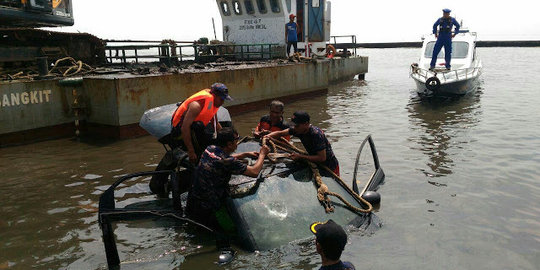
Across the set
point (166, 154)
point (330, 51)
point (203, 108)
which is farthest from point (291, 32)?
point (203, 108)

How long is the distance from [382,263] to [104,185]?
4.68 meters

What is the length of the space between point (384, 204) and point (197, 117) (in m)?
3.01

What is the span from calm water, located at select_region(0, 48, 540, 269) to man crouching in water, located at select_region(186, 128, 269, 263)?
372 millimetres

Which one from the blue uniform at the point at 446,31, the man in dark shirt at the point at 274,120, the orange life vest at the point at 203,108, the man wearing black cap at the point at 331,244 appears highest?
the blue uniform at the point at 446,31

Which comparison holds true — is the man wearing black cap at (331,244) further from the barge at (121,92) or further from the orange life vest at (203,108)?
the barge at (121,92)

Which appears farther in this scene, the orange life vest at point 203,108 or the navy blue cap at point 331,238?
the orange life vest at point 203,108

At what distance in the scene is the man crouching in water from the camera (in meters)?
4.64

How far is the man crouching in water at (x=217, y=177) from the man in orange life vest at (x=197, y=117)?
1.04m

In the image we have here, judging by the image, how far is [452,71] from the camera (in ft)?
54.2

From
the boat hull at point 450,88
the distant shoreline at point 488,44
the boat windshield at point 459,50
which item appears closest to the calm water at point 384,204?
the boat hull at point 450,88

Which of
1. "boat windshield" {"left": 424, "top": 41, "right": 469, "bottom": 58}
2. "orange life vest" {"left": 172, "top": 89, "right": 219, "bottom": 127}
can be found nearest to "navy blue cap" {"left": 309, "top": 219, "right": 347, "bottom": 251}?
"orange life vest" {"left": 172, "top": 89, "right": 219, "bottom": 127}

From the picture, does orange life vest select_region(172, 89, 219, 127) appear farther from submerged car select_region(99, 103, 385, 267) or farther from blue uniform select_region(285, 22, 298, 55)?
blue uniform select_region(285, 22, 298, 55)

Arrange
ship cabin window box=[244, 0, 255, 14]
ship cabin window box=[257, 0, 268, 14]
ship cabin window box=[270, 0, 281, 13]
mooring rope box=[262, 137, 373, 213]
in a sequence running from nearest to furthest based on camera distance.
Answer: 1. mooring rope box=[262, 137, 373, 213]
2. ship cabin window box=[270, 0, 281, 13]
3. ship cabin window box=[257, 0, 268, 14]
4. ship cabin window box=[244, 0, 255, 14]

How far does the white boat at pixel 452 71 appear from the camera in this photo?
52.0 ft
